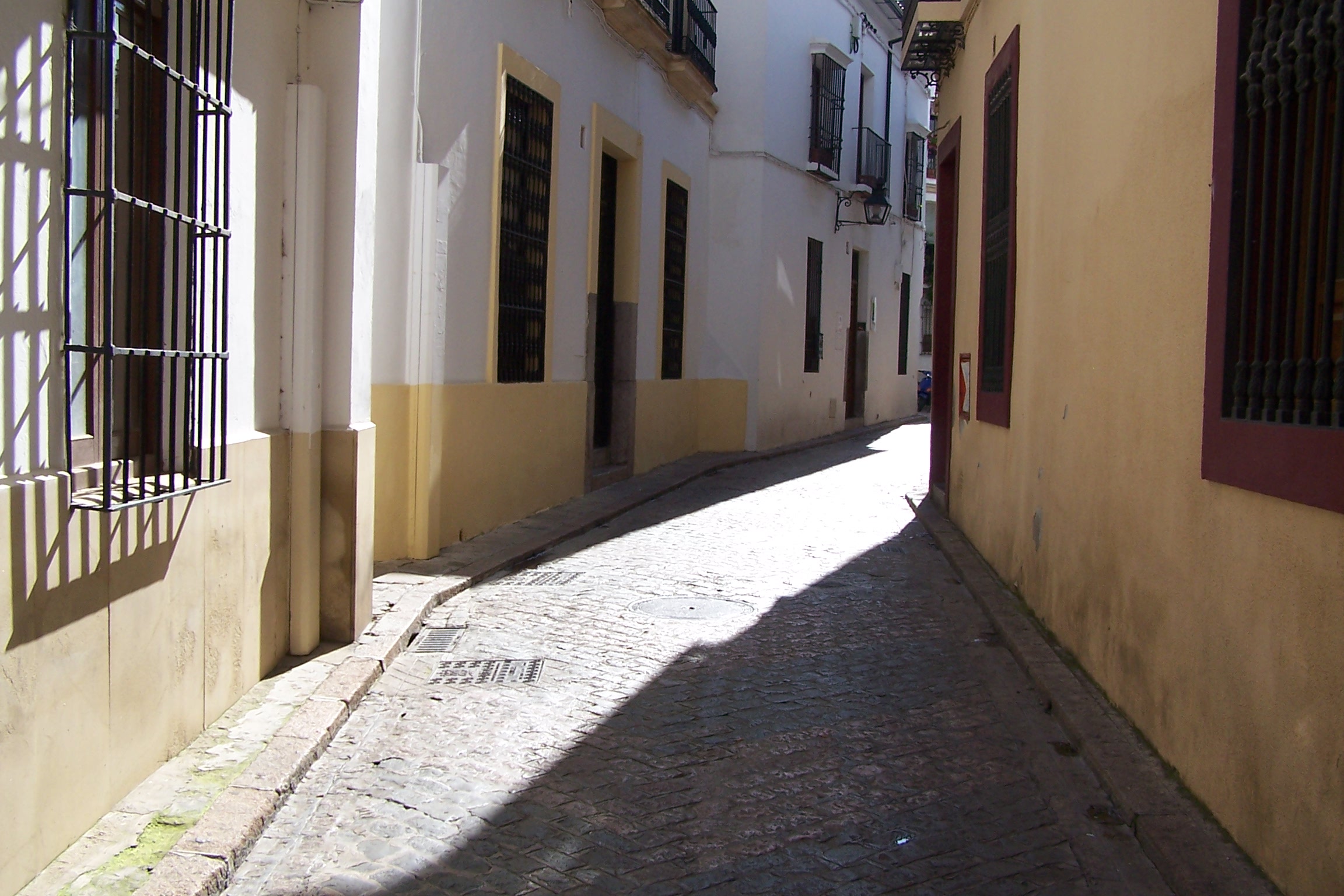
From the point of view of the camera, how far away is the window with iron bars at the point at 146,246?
3500 mm

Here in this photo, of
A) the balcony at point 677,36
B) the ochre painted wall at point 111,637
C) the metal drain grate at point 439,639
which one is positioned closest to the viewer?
the ochre painted wall at point 111,637

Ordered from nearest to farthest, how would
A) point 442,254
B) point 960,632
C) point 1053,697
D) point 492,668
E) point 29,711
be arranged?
point 29,711, point 1053,697, point 492,668, point 960,632, point 442,254

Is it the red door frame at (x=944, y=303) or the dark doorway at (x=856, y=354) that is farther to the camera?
the dark doorway at (x=856, y=354)

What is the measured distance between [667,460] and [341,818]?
37.5ft

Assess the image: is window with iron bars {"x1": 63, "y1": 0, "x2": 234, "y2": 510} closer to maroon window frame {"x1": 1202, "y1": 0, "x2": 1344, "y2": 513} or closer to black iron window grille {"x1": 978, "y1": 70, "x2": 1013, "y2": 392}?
maroon window frame {"x1": 1202, "y1": 0, "x2": 1344, "y2": 513}

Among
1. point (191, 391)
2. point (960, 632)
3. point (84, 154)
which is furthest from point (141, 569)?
point (960, 632)

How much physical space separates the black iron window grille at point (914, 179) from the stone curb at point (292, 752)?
19.4 m

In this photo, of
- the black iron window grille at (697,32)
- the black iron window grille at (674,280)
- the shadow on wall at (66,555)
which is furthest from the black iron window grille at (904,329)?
the shadow on wall at (66,555)

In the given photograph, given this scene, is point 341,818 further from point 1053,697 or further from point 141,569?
point 1053,697

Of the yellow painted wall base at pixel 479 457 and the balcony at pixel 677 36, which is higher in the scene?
the balcony at pixel 677 36

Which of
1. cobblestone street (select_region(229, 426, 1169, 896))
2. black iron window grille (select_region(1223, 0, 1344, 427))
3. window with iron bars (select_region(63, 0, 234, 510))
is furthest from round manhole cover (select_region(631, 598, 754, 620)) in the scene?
black iron window grille (select_region(1223, 0, 1344, 427))

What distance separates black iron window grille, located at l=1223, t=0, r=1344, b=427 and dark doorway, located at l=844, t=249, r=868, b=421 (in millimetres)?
19269

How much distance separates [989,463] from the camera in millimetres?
8617

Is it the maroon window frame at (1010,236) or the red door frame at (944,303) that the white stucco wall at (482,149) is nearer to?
the red door frame at (944,303)
